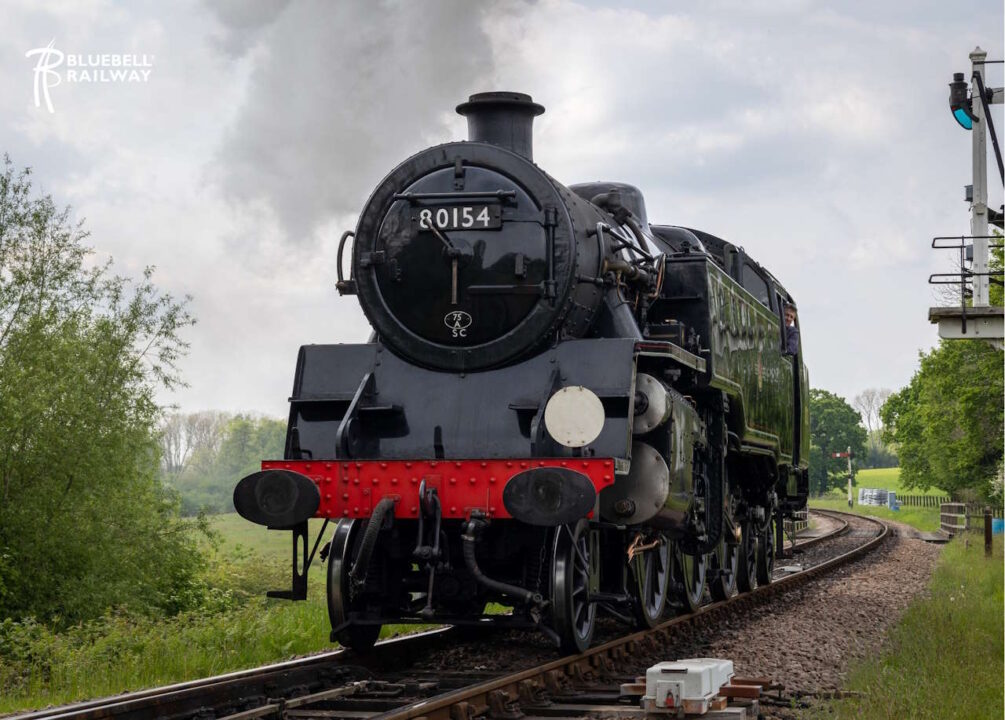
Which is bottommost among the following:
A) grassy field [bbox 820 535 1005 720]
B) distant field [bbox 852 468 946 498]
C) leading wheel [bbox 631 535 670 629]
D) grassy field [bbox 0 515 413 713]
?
grassy field [bbox 0 515 413 713]

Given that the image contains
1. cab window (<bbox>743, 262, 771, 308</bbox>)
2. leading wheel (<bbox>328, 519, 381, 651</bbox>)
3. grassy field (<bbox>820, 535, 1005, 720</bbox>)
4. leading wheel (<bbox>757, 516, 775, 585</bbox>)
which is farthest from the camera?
leading wheel (<bbox>757, 516, 775, 585</bbox>)

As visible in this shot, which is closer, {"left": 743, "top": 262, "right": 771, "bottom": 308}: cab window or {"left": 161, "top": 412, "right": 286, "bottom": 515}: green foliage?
{"left": 743, "top": 262, "right": 771, "bottom": 308}: cab window

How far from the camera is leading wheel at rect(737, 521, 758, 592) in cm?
1213

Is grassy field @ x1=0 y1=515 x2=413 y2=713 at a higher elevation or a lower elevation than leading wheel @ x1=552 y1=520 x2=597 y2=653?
lower

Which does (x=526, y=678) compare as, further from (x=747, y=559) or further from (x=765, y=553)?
(x=765, y=553)

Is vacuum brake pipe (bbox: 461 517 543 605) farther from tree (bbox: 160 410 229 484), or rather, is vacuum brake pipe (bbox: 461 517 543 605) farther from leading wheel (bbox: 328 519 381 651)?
tree (bbox: 160 410 229 484)

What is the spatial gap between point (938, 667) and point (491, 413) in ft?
9.98

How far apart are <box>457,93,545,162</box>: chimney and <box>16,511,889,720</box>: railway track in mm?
3366

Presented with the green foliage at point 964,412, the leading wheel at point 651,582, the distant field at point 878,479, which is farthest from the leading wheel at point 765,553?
the distant field at point 878,479

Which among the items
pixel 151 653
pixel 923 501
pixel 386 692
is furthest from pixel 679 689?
pixel 923 501

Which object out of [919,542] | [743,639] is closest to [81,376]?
[743,639]

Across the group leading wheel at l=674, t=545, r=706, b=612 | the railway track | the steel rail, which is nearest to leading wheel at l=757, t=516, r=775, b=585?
the steel rail

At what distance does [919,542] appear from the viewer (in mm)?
24578

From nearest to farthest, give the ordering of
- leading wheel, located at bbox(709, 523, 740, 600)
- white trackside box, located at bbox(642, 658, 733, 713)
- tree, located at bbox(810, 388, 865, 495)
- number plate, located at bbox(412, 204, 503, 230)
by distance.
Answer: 1. white trackside box, located at bbox(642, 658, 733, 713)
2. number plate, located at bbox(412, 204, 503, 230)
3. leading wheel, located at bbox(709, 523, 740, 600)
4. tree, located at bbox(810, 388, 865, 495)
